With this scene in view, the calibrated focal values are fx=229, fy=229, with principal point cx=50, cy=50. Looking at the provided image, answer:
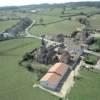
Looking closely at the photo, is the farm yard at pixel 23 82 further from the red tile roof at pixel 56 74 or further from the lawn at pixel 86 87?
the red tile roof at pixel 56 74

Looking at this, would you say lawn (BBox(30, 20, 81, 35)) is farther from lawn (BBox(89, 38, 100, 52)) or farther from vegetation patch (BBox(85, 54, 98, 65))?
vegetation patch (BBox(85, 54, 98, 65))

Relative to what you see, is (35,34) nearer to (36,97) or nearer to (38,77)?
(38,77)

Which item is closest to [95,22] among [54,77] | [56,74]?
[56,74]

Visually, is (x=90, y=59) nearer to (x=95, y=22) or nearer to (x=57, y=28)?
(x=57, y=28)

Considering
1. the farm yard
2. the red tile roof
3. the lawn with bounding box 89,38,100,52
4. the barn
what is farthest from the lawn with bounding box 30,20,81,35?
the barn

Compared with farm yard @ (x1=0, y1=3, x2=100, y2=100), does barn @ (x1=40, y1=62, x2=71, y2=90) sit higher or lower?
higher

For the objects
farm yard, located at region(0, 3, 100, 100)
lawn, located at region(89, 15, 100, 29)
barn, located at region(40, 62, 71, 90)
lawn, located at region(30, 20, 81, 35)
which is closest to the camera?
farm yard, located at region(0, 3, 100, 100)
